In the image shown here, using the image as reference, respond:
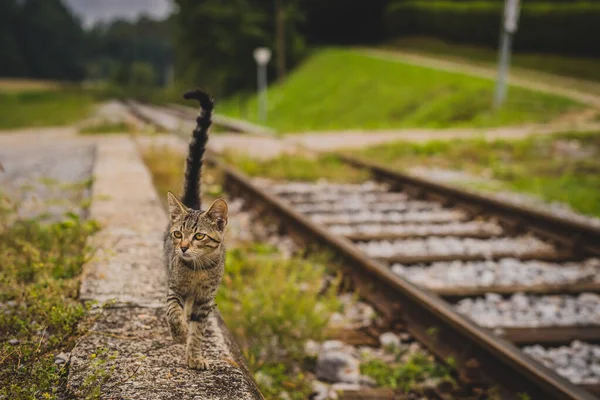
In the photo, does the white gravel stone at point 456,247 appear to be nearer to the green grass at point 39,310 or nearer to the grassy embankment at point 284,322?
the grassy embankment at point 284,322

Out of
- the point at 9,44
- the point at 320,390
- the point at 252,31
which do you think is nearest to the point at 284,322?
the point at 320,390

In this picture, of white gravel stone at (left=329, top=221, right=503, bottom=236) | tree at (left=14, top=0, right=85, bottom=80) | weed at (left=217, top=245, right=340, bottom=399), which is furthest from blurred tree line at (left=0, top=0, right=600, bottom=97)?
tree at (left=14, top=0, right=85, bottom=80)

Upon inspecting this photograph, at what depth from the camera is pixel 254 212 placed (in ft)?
22.9

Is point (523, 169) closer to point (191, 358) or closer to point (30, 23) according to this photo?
point (191, 358)

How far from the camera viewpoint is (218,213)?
93.5 inches

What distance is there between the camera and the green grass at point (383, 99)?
1884 centimetres

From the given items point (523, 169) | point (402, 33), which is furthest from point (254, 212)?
point (402, 33)

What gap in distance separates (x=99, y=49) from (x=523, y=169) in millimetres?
157892

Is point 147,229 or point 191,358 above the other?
point 191,358

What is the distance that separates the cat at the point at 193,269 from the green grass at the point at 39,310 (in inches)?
19.1

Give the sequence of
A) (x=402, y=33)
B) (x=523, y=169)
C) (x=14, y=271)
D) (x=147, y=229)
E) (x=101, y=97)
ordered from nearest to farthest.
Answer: (x=14, y=271) → (x=147, y=229) → (x=523, y=169) → (x=402, y=33) → (x=101, y=97)

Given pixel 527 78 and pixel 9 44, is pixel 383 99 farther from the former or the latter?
pixel 9 44

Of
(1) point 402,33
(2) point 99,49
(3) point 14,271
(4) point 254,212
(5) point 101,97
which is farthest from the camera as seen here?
(2) point 99,49

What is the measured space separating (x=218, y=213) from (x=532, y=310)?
267 centimetres
